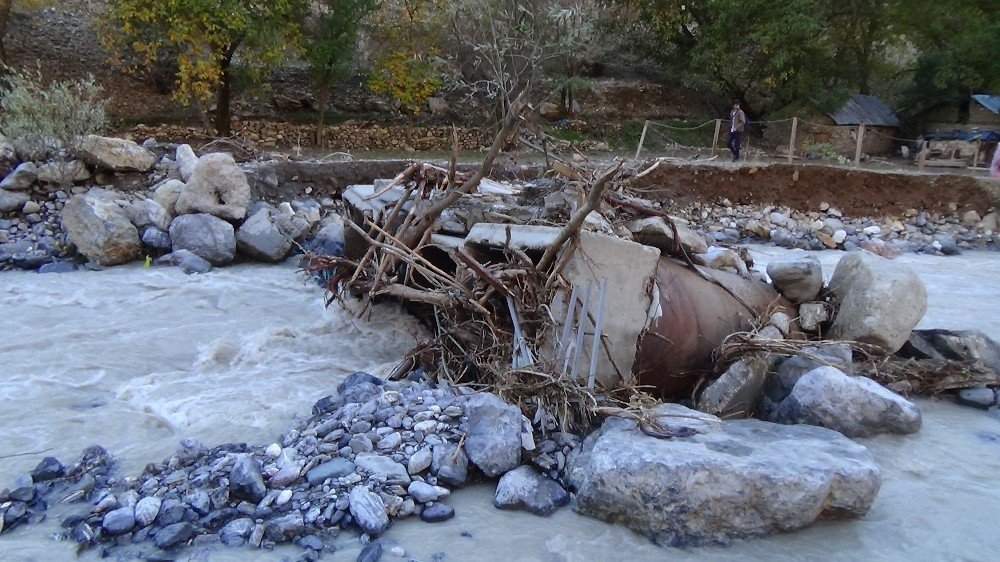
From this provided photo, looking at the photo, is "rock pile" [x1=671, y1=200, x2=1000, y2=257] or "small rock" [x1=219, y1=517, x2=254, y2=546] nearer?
"small rock" [x1=219, y1=517, x2=254, y2=546]

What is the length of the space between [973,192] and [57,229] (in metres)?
15.7

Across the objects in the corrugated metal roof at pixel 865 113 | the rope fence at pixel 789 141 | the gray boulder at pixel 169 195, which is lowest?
the gray boulder at pixel 169 195

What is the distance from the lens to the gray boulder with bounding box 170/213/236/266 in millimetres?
8961

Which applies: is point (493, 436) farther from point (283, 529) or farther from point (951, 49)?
point (951, 49)

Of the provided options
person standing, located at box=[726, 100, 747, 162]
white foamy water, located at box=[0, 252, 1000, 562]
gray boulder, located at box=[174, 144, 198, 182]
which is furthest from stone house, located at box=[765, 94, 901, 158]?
gray boulder, located at box=[174, 144, 198, 182]

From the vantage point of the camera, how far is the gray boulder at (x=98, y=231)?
28.1ft

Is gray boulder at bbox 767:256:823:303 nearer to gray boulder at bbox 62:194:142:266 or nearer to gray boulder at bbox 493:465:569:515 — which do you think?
gray boulder at bbox 493:465:569:515

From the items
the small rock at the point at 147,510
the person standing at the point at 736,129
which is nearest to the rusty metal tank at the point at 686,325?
the small rock at the point at 147,510

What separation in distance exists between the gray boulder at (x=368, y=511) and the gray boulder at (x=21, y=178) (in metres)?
8.35

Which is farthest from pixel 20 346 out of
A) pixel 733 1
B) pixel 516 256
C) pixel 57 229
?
pixel 733 1

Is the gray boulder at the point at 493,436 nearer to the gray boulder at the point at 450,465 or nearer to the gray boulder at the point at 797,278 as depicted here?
the gray boulder at the point at 450,465

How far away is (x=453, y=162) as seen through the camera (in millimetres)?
5754

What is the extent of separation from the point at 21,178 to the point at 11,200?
1.22 ft

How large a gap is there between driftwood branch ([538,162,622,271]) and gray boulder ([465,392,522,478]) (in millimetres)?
1050
